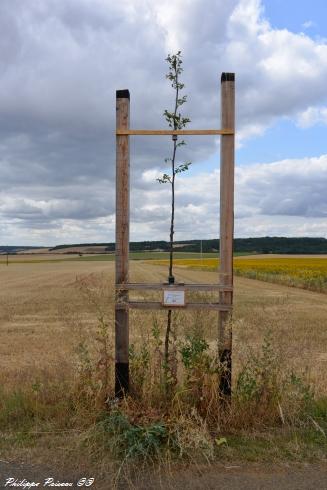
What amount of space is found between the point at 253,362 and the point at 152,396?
42.1 inches

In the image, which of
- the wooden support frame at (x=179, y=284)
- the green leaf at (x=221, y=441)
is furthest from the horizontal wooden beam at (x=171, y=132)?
the green leaf at (x=221, y=441)

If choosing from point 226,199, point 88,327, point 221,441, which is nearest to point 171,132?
point 226,199

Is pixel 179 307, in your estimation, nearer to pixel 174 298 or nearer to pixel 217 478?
pixel 174 298

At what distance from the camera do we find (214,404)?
16.1 ft

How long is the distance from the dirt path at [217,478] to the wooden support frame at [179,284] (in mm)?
1106

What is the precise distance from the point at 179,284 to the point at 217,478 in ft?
6.18

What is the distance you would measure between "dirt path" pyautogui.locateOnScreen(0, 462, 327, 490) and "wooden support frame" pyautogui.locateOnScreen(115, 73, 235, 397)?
1.11 meters

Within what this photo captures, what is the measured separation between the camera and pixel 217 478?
3908 millimetres

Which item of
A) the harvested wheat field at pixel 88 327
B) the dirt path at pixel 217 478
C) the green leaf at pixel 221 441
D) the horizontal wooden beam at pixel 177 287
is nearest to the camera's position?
the dirt path at pixel 217 478

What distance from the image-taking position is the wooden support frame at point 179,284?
5.14 metres

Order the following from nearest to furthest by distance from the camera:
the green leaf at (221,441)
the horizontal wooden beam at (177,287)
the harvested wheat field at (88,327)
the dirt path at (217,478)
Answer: the dirt path at (217,478) < the green leaf at (221,441) < the horizontal wooden beam at (177,287) < the harvested wheat field at (88,327)

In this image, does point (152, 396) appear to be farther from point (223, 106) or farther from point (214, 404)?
point (223, 106)

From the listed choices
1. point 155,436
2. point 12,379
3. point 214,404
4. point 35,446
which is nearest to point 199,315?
point 214,404

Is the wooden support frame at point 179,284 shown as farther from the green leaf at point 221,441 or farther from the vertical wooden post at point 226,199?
the green leaf at point 221,441
